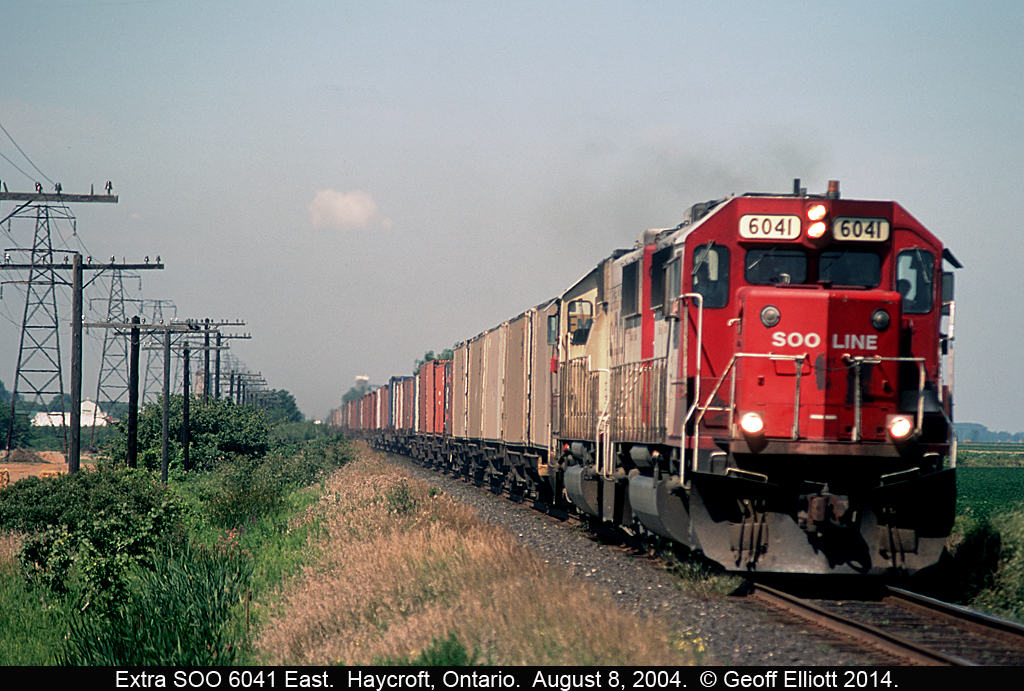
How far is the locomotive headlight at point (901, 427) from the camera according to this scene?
392 inches

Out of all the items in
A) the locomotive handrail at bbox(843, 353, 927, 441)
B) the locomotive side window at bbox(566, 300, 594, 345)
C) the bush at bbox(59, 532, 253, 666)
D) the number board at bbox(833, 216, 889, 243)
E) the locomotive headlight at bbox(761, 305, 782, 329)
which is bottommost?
the bush at bbox(59, 532, 253, 666)

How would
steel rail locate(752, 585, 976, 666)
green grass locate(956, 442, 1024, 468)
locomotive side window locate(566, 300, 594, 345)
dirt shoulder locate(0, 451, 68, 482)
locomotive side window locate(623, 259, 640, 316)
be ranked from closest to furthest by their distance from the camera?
steel rail locate(752, 585, 976, 666) → locomotive side window locate(623, 259, 640, 316) → locomotive side window locate(566, 300, 594, 345) → dirt shoulder locate(0, 451, 68, 482) → green grass locate(956, 442, 1024, 468)

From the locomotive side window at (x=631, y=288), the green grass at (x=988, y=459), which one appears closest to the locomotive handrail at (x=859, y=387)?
the locomotive side window at (x=631, y=288)

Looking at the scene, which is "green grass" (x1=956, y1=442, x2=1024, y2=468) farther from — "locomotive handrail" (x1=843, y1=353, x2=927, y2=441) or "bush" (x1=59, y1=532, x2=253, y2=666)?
"bush" (x1=59, y1=532, x2=253, y2=666)

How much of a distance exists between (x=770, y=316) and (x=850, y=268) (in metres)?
1.25

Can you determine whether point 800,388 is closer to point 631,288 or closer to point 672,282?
point 672,282

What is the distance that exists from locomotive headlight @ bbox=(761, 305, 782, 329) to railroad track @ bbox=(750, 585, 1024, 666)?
290 cm

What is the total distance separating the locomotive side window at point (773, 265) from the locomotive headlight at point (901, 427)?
184 cm

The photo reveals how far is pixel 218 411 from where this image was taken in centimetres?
4250

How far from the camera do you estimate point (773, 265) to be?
420 inches

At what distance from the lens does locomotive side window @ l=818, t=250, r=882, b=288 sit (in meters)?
10.6

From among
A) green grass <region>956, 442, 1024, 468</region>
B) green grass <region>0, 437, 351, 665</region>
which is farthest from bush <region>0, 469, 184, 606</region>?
green grass <region>956, 442, 1024, 468</region>

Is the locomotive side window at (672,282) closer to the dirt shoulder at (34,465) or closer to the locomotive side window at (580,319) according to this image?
the locomotive side window at (580,319)
